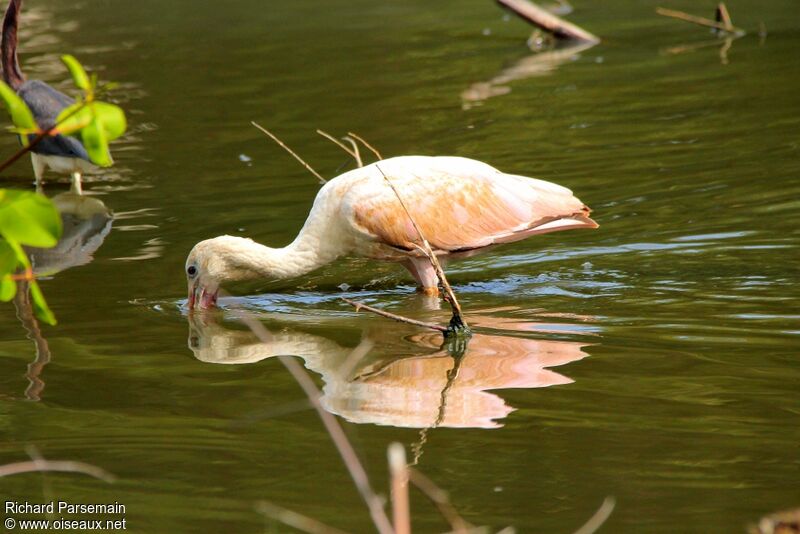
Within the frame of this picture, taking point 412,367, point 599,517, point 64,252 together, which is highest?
point 599,517

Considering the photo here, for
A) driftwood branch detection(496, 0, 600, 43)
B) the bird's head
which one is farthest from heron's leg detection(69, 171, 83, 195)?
driftwood branch detection(496, 0, 600, 43)

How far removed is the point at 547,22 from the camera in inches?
632

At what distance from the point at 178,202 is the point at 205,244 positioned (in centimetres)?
278

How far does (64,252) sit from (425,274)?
2.55 meters

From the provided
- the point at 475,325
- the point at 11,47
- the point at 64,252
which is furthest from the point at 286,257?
the point at 11,47

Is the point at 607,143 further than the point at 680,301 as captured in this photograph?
Yes

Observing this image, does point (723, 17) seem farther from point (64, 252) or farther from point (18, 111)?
point (18, 111)

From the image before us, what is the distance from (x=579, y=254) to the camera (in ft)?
25.6

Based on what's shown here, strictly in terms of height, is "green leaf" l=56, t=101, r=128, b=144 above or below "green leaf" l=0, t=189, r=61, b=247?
above

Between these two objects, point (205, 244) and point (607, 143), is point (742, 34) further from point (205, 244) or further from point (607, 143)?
point (205, 244)

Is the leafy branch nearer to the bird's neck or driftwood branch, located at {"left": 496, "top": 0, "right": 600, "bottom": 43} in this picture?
the bird's neck

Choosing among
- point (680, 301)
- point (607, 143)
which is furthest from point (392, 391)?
point (607, 143)

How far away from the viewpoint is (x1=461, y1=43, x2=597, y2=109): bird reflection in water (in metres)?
13.5

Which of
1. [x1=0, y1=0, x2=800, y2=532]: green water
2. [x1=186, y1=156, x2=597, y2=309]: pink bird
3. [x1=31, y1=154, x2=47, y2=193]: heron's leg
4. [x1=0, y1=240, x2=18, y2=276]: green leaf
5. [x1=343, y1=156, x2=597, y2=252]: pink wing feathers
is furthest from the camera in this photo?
[x1=31, y1=154, x2=47, y2=193]: heron's leg
